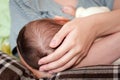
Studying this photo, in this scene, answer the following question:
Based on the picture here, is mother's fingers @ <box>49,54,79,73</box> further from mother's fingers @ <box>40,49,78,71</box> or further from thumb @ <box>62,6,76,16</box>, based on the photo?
thumb @ <box>62,6,76,16</box>

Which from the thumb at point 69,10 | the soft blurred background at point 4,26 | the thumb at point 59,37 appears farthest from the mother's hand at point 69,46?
the soft blurred background at point 4,26

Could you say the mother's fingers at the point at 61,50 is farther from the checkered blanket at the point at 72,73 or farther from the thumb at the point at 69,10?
the thumb at the point at 69,10

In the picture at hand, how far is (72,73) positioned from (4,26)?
598 millimetres

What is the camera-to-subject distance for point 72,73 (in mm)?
821

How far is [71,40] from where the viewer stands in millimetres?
845

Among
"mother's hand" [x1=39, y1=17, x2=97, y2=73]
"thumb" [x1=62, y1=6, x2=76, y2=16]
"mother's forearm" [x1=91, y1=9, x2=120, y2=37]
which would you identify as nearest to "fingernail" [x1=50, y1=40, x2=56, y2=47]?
"mother's hand" [x1=39, y1=17, x2=97, y2=73]

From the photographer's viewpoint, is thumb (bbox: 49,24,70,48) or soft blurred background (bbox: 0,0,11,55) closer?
thumb (bbox: 49,24,70,48)

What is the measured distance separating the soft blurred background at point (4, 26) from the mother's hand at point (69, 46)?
0.42m

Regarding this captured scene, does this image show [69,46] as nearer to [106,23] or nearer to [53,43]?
[53,43]

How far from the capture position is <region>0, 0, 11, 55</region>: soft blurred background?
1.24 metres

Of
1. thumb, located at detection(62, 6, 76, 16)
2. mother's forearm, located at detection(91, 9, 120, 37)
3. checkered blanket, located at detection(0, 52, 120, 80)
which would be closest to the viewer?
checkered blanket, located at detection(0, 52, 120, 80)

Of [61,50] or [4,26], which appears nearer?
[61,50]

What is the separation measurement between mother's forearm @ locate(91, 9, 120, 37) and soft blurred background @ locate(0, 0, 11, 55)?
1.65ft

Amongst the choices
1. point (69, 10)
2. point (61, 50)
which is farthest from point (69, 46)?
point (69, 10)
